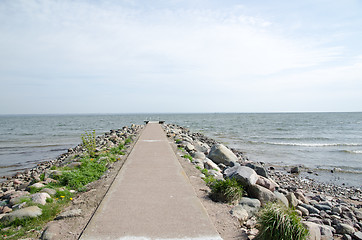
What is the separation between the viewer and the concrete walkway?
3666 mm

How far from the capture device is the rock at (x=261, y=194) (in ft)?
18.4

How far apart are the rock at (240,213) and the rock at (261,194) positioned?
0.95 m

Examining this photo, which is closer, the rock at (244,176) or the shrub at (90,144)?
the rock at (244,176)

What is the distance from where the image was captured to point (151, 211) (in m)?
4.38

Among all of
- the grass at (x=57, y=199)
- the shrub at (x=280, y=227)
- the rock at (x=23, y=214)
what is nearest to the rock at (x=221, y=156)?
the grass at (x=57, y=199)

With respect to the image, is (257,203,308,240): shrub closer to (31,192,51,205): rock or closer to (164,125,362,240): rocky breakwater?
(164,125,362,240): rocky breakwater

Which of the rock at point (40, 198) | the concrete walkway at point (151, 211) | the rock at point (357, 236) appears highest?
the concrete walkway at point (151, 211)

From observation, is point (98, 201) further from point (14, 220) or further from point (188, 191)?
point (188, 191)

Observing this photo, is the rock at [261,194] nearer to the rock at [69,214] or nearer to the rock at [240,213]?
the rock at [240,213]

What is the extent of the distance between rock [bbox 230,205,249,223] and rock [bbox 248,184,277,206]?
0.95 metres

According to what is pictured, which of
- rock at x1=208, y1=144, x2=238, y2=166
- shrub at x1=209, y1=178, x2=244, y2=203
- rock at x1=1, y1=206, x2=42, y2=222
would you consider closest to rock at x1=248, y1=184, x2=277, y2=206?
shrub at x1=209, y1=178, x2=244, y2=203

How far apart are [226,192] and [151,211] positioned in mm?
1692

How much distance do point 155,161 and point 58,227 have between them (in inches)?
177

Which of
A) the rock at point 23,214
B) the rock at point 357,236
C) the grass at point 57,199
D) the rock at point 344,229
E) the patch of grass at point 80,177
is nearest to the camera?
the grass at point 57,199
